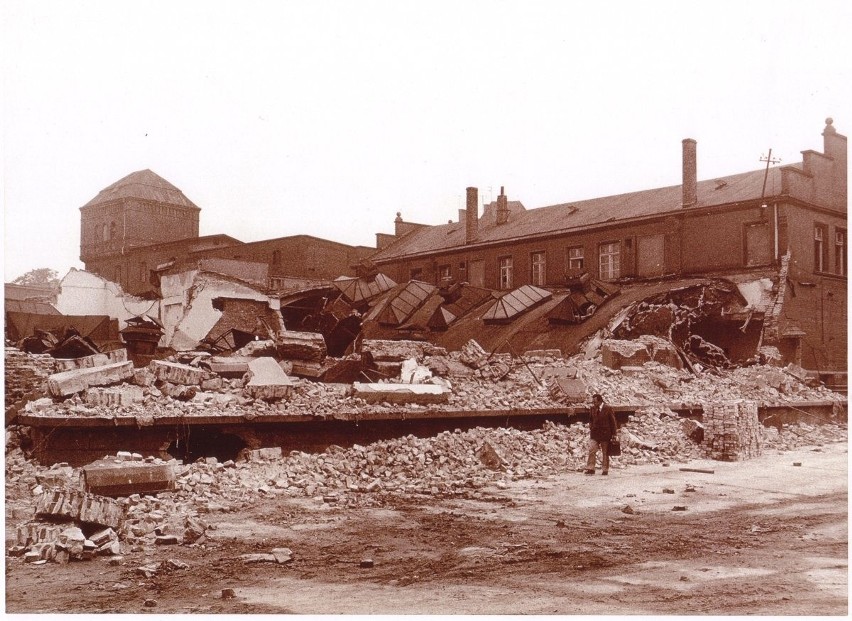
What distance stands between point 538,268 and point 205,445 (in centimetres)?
2348

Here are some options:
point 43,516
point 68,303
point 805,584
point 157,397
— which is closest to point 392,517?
point 43,516

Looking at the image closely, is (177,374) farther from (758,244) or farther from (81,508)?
(758,244)

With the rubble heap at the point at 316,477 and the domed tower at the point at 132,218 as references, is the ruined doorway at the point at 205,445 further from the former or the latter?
the domed tower at the point at 132,218

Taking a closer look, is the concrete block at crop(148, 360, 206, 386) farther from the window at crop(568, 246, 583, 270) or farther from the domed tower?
the domed tower

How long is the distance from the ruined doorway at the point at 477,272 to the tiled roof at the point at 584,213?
1.03m

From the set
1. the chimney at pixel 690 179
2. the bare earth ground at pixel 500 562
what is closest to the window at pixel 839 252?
the chimney at pixel 690 179

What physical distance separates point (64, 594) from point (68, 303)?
2481 centimetres

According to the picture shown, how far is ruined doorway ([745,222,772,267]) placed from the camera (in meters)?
25.0

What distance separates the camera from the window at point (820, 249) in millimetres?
23500

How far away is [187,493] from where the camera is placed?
9.22 metres

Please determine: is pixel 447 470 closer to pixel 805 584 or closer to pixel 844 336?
pixel 805 584

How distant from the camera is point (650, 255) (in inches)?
1147

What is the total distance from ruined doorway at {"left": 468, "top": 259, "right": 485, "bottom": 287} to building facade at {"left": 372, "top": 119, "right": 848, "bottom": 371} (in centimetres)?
5

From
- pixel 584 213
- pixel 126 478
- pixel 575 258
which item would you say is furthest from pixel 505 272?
pixel 126 478
